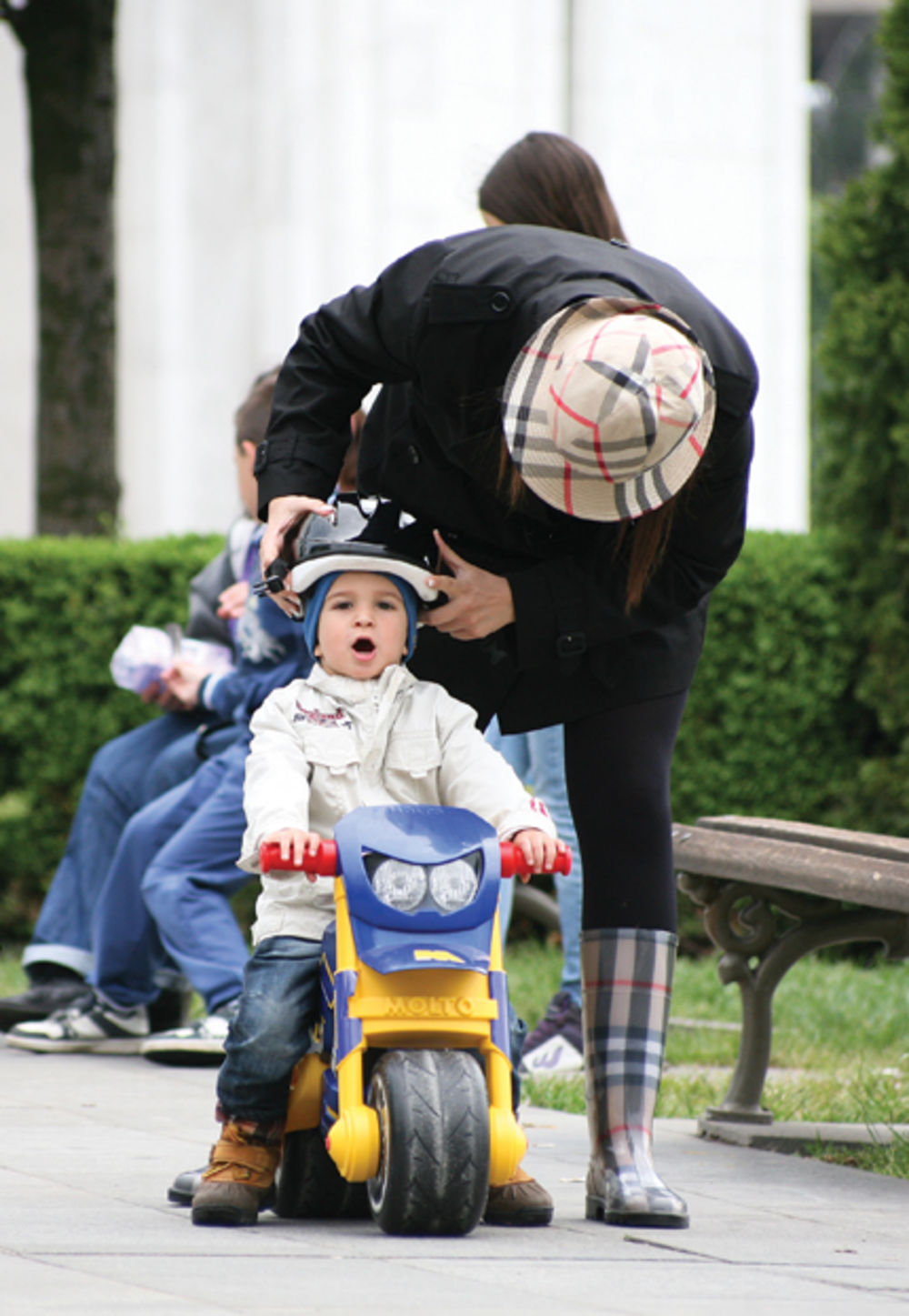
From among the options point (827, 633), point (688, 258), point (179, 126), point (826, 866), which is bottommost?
point (826, 866)

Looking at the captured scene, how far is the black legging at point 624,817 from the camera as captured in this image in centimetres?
344

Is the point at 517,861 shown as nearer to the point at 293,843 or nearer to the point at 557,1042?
the point at 293,843

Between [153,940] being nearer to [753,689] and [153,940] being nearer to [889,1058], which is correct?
[889,1058]

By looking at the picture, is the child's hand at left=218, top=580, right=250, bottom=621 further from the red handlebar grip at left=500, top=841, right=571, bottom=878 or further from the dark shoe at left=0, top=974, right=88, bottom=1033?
the red handlebar grip at left=500, top=841, right=571, bottom=878

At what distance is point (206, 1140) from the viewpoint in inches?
166

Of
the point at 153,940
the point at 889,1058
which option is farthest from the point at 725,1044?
the point at 153,940

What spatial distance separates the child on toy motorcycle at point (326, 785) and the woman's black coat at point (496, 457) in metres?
0.13

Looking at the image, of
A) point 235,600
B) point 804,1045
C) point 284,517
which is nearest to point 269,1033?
point 284,517

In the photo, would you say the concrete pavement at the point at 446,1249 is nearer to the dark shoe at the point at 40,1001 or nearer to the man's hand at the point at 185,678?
the dark shoe at the point at 40,1001

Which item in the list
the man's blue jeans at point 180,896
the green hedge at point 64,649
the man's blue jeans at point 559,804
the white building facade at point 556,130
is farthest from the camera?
the white building facade at point 556,130

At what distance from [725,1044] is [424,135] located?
19.0 feet

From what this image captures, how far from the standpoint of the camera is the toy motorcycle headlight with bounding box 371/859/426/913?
3158 millimetres

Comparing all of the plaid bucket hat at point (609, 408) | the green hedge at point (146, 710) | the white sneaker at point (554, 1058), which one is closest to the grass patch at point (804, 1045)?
the white sneaker at point (554, 1058)

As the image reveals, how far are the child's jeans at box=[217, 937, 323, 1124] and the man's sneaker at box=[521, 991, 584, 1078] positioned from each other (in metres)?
2.10
